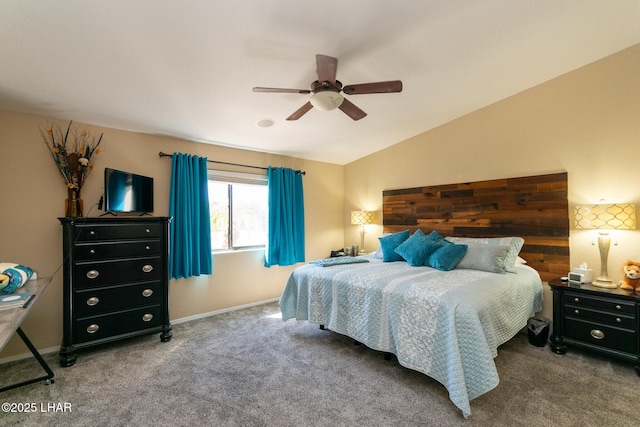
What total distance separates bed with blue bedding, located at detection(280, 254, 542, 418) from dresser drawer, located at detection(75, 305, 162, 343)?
1.39 m

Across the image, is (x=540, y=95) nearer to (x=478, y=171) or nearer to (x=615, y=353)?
(x=478, y=171)

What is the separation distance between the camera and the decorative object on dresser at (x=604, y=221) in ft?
8.37

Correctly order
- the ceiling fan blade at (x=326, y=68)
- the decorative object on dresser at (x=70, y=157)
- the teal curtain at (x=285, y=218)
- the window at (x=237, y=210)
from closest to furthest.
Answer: the ceiling fan blade at (x=326, y=68) → the decorative object on dresser at (x=70, y=157) → the window at (x=237, y=210) → the teal curtain at (x=285, y=218)

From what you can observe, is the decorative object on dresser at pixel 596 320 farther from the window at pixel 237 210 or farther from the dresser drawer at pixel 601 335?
the window at pixel 237 210

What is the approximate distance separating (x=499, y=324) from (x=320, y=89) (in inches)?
92.5

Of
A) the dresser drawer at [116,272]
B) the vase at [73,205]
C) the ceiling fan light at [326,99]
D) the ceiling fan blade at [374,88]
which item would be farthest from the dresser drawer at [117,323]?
the ceiling fan blade at [374,88]

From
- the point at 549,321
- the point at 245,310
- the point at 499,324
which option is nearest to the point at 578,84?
the point at 549,321

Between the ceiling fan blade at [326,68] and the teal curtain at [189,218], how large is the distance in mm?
2317

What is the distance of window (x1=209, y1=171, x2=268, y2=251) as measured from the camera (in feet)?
13.4

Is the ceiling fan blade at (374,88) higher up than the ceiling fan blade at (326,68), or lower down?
lower down

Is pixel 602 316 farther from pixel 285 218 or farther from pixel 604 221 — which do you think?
pixel 285 218

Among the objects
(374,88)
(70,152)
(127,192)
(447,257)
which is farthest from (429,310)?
(70,152)

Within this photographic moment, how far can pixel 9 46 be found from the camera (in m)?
1.94

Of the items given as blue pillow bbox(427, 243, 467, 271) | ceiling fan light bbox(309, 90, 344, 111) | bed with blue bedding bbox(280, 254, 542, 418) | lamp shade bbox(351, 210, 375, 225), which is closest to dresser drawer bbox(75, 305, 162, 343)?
bed with blue bedding bbox(280, 254, 542, 418)
